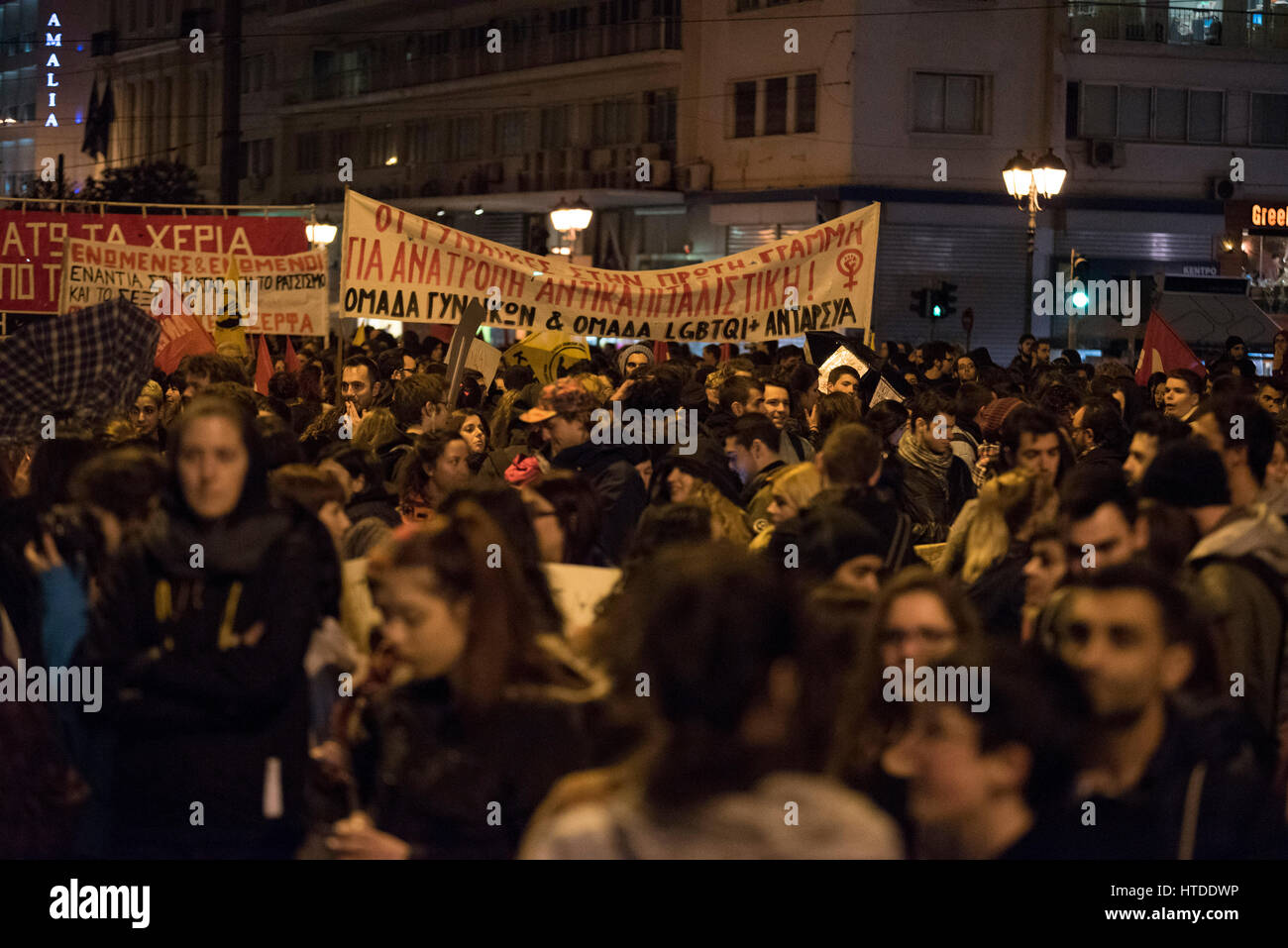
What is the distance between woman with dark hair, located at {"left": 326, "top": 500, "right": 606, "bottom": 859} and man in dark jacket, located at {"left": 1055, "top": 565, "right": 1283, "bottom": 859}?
3.42 feet

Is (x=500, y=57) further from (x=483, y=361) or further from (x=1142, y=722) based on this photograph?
(x=1142, y=722)

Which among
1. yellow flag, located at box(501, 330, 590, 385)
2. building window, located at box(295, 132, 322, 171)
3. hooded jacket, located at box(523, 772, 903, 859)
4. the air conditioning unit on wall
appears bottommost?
hooded jacket, located at box(523, 772, 903, 859)

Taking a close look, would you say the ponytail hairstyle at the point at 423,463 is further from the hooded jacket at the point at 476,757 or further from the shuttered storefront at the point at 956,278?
the shuttered storefront at the point at 956,278

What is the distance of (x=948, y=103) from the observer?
35.8 meters

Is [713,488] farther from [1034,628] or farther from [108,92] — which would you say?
[108,92]

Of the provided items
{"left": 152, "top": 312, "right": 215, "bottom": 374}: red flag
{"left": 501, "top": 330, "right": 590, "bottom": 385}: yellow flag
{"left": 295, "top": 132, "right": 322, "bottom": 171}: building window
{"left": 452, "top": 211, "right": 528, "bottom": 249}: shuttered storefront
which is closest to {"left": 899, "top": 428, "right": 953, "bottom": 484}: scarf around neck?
{"left": 501, "top": 330, "right": 590, "bottom": 385}: yellow flag

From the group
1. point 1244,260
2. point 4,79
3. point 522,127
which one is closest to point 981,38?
point 1244,260

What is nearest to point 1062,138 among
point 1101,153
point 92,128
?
point 1101,153

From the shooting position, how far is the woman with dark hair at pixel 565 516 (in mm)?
5703

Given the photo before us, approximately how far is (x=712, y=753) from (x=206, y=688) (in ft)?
5.26

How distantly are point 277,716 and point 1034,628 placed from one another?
6.61 ft

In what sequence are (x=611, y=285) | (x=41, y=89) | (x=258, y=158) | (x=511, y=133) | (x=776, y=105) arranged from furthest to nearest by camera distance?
(x=41, y=89), (x=258, y=158), (x=511, y=133), (x=776, y=105), (x=611, y=285)

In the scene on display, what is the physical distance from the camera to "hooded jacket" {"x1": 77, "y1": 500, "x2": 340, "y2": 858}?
4328 millimetres

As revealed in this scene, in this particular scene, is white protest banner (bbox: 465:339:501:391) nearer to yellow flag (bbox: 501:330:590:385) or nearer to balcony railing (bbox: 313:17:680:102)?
yellow flag (bbox: 501:330:590:385)
